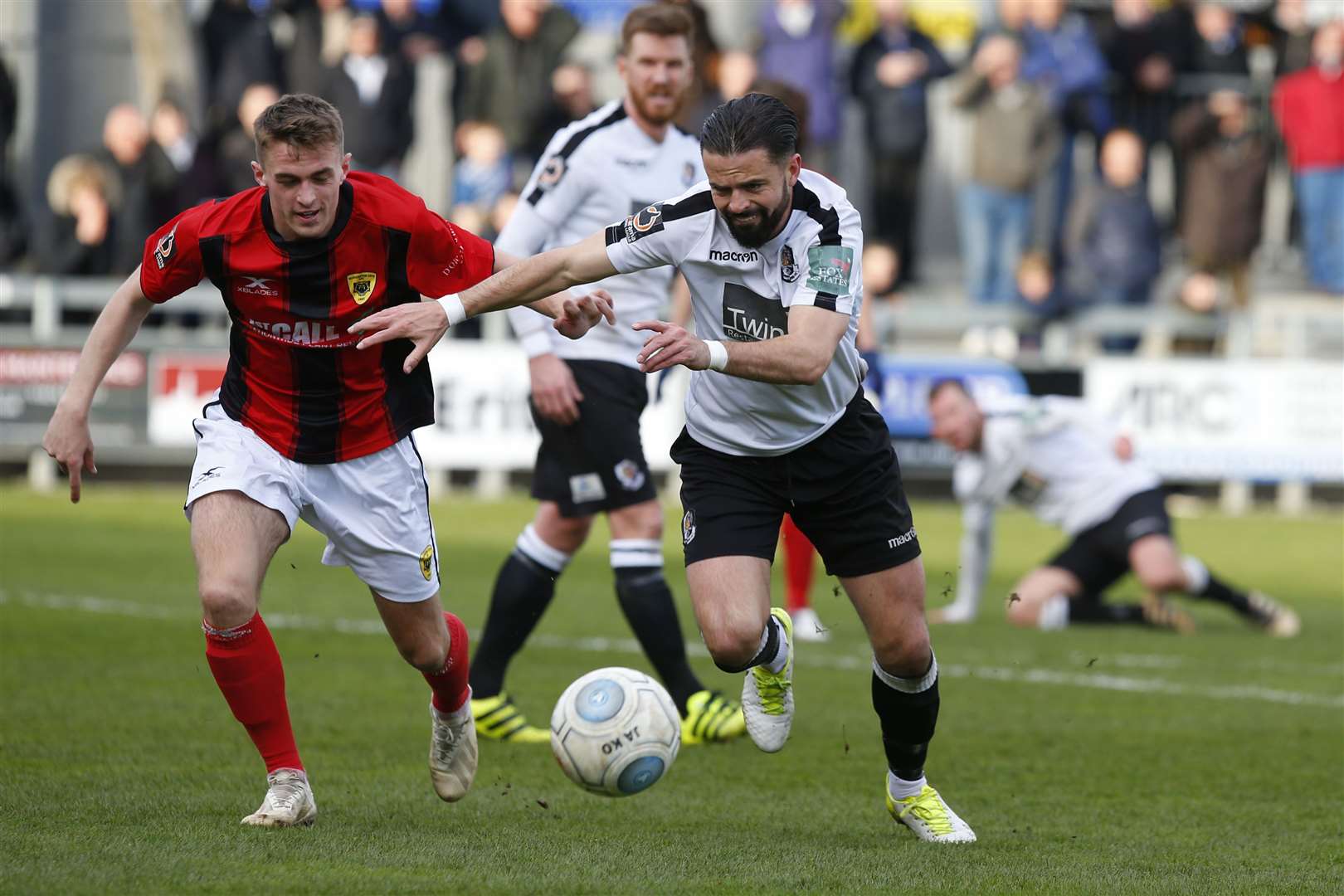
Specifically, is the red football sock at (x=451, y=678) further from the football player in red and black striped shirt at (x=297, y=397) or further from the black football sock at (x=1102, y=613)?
the black football sock at (x=1102, y=613)

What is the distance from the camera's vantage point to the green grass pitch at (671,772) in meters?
5.29

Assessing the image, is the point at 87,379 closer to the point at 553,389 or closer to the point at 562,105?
the point at 553,389

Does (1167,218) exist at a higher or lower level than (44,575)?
higher

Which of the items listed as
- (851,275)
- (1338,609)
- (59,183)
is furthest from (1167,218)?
(851,275)

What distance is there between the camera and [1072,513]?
12102 mm

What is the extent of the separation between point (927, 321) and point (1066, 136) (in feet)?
8.57

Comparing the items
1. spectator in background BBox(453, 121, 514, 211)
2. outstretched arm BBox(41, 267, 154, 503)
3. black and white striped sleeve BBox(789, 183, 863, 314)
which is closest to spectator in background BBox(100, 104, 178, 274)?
spectator in background BBox(453, 121, 514, 211)

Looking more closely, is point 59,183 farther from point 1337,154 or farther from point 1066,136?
point 1337,154

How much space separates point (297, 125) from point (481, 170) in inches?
510

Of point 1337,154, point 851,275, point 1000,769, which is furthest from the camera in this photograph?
point 1337,154

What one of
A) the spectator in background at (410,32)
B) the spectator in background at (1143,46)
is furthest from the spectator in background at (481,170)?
the spectator in background at (1143,46)

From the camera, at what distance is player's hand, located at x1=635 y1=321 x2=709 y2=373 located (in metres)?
5.15

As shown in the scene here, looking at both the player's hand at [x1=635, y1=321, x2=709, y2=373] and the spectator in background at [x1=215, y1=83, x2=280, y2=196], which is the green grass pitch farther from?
the spectator in background at [x1=215, y1=83, x2=280, y2=196]

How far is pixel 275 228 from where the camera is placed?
19.1 feet
